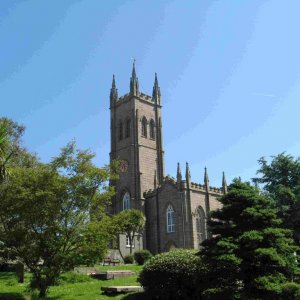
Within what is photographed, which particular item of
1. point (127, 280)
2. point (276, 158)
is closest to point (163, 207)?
point (276, 158)

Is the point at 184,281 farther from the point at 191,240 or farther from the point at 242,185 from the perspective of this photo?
the point at 191,240

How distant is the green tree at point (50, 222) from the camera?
1778cm

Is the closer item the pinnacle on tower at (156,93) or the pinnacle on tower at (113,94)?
the pinnacle on tower at (156,93)

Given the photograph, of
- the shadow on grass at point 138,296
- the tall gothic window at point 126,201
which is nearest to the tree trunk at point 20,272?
the shadow on grass at point 138,296

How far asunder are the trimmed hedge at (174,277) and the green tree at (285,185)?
1082 centimetres

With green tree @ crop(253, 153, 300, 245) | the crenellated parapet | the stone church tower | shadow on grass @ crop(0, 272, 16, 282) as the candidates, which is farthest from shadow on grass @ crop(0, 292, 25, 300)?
the stone church tower

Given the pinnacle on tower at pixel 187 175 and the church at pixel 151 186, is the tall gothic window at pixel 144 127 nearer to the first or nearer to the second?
the church at pixel 151 186

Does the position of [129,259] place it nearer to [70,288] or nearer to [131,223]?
[131,223]

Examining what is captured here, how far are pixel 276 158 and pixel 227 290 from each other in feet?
52.1

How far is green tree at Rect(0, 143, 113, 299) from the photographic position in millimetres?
17781

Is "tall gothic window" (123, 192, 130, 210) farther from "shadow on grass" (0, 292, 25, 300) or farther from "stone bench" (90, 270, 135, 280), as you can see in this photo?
"shadow on grass" (0, 292, 25, 300)

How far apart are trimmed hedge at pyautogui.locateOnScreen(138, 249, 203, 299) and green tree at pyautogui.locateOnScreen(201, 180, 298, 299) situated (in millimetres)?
650

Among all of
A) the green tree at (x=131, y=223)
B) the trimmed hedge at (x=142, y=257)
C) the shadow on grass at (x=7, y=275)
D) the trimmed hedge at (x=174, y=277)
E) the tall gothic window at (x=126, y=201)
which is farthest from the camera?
the tall gothic window at (x=126, y=201)

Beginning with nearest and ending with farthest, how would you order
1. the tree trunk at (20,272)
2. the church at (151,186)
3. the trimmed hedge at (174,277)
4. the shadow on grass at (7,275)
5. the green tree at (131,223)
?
the trimmed hedge at (174,277), the green tree at (131,223), the tree trunk at (20,272), the shadow on grass at (7,275), the church at (151,186)
